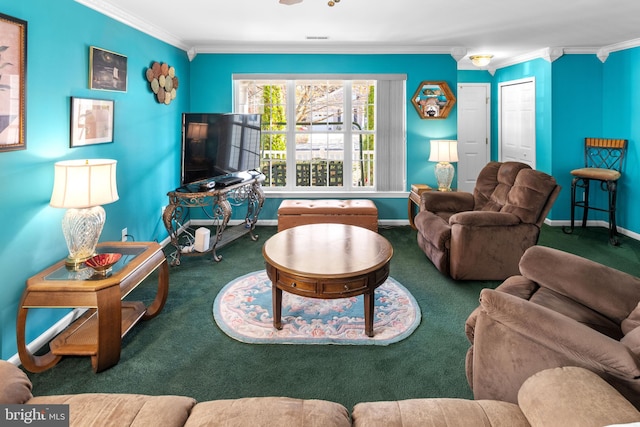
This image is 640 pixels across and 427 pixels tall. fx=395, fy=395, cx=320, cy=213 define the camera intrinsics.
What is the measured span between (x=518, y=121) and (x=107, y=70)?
5751 mm

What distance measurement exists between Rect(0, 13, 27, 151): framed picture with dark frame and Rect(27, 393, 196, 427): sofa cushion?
1666 millimetres

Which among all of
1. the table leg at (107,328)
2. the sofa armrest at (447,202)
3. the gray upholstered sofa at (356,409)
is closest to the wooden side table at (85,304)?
the table leg at (107,328)

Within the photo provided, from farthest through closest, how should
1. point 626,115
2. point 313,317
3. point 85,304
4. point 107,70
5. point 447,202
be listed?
point 626,115 < point 447,202 < point 107,70 < point 313,317 < point 85,304

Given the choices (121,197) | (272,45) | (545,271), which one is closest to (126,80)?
(121,197)

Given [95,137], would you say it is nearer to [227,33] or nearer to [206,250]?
[206,250]

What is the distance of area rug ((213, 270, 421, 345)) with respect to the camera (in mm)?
2617

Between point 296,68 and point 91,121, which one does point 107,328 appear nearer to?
point 91,121

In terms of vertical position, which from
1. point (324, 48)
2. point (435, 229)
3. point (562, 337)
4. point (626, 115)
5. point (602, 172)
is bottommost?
point (562, 337)

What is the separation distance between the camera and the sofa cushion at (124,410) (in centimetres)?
121

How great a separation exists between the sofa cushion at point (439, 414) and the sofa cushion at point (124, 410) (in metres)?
0.58

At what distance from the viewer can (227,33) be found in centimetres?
468

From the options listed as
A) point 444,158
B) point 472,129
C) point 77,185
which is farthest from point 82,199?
point 472,129

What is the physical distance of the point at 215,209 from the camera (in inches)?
172

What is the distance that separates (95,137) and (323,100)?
3.32 metres
